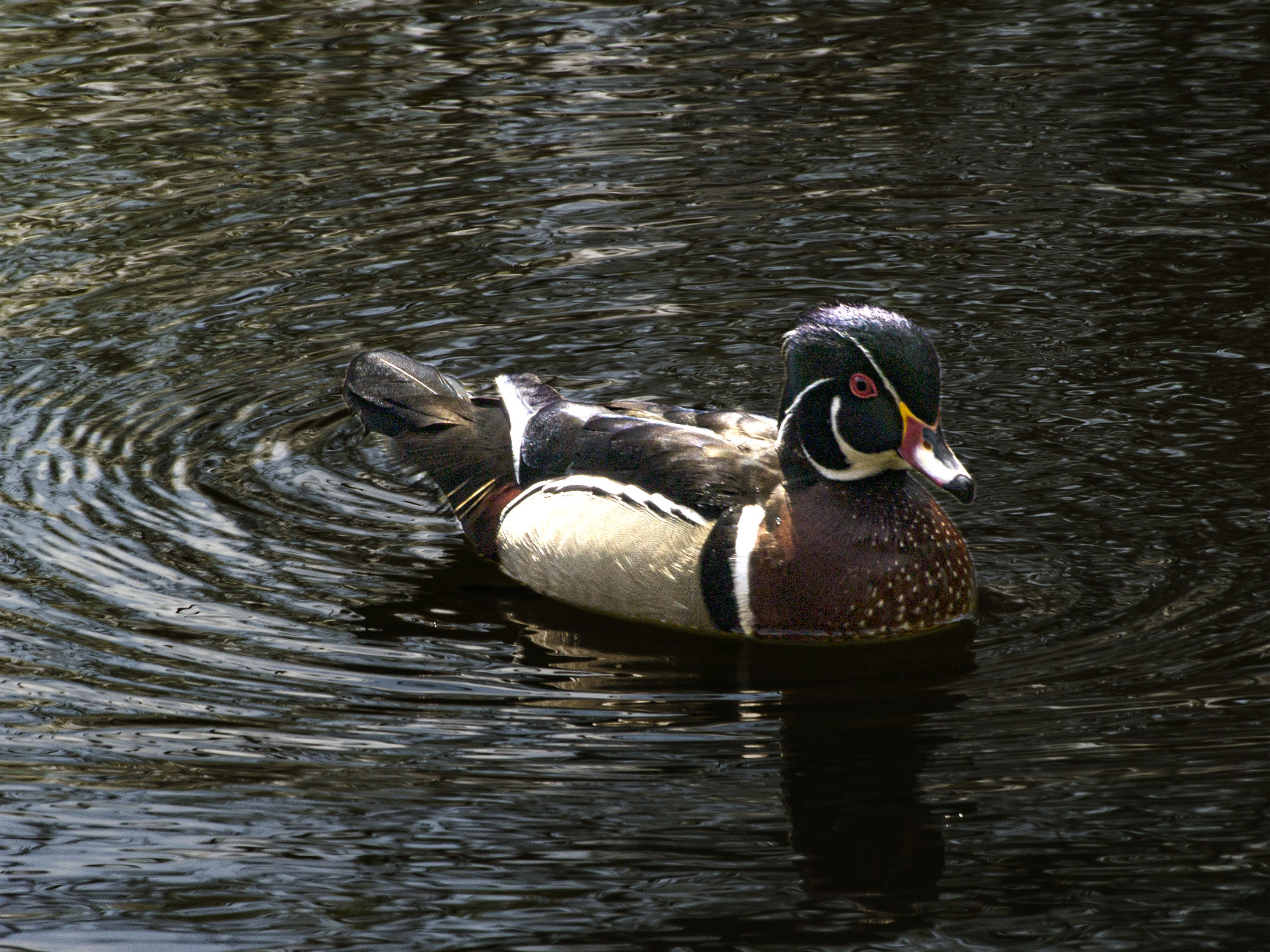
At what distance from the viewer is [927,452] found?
244 inches

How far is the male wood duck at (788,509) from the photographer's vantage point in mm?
6234

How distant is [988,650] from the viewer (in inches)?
237

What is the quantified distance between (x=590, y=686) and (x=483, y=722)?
Result: 1.61ft

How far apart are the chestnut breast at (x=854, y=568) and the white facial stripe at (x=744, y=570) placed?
0.02m

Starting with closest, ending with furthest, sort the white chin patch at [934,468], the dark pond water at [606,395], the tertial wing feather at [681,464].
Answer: the dark pond water at [606,395], the white chin patch at [934,468], the tertial wing feather at [681,464]

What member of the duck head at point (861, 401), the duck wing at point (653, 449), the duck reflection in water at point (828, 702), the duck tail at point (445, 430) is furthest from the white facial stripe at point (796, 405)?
the duck tail at point (445, 430)

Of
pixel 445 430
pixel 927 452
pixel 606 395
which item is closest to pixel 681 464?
pixel 927 452

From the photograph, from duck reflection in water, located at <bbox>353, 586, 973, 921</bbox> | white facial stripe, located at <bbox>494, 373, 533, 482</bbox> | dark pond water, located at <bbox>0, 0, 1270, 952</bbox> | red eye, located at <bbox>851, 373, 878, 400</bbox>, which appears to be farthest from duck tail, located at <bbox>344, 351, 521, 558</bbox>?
red eye, located at <bbox>851, 373, 878, 400</bbox>

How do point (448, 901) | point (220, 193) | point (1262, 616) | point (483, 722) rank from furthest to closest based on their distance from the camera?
point (220, 193) → point (1262, 616) → point (483, 722) → point (448, 901)

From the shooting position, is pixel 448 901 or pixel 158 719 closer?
pixel 448 901

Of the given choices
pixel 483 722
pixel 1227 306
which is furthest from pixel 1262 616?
pixel 1227 306

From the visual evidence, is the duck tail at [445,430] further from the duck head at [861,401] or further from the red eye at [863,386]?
the red eye at [863,386]

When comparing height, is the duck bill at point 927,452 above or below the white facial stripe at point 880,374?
below

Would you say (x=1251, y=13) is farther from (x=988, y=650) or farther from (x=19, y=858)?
(x=19, y=858)
